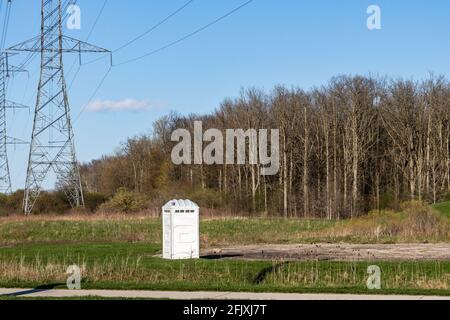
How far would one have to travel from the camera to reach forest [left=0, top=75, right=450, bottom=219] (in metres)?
86.2

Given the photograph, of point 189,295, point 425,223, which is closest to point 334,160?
point 425,223

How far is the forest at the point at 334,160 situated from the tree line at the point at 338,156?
0.47 feet

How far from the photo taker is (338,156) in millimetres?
94875

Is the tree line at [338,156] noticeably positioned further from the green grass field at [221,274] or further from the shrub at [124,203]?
the green grass field at [221,274]

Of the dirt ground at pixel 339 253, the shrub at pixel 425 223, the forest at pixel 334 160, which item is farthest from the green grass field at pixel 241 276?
the forest at pixel 334 160

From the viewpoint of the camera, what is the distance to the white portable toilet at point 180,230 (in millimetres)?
25188

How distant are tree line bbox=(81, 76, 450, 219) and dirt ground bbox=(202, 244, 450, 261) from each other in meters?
49.5

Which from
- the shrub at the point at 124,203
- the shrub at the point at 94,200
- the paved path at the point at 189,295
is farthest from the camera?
the shrub at the point at 94,200

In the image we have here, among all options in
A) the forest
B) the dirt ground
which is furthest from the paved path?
the forest

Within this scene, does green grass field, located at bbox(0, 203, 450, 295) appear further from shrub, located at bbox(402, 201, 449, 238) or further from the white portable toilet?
shrub, located at bbox(402, 201, 449, 238)

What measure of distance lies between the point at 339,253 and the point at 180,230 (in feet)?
21.2

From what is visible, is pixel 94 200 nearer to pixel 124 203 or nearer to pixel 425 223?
pixel 124 203

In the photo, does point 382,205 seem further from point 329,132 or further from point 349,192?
point 329,132

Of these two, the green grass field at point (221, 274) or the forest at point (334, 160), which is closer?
the green grass field at point (221, 274)
